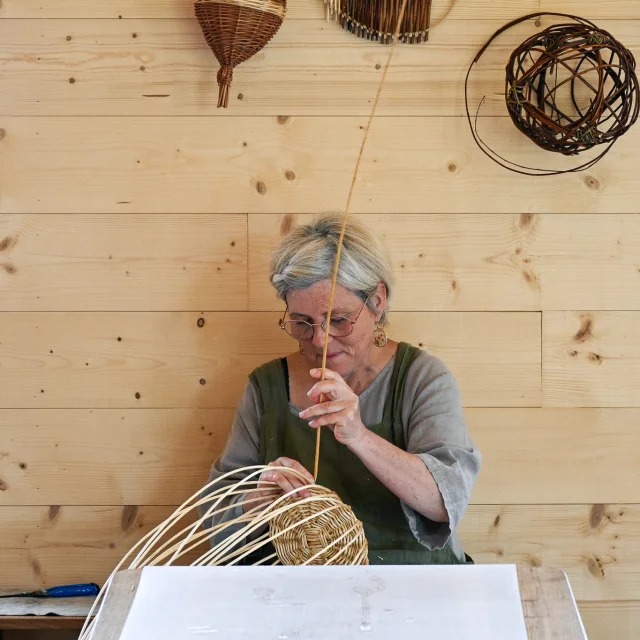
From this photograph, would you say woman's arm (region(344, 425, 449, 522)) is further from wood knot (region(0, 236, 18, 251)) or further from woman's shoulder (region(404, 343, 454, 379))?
→ wood knot (region(0, 236, 18, 251))

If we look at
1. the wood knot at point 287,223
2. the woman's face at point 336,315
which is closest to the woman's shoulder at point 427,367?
the woman's face at point 336,315

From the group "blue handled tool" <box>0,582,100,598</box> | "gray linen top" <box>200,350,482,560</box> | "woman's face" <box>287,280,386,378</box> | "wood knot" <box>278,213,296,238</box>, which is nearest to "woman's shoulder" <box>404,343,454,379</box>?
"gray linen top" <box>200,350,482,560</box>

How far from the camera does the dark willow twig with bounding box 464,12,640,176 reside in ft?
5.58

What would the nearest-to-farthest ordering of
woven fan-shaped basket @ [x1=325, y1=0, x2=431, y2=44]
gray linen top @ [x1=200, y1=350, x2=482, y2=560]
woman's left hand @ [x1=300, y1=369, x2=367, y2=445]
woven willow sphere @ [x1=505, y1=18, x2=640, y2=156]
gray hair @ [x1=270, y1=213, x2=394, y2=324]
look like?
woman's left hand @ [x1=300, y1=369, x2=367, y2=445] → gray linen top @ [x1=200, y1=350, x2=482, y2=560] → gray hair @ [x1=270, y1=213, x2=394, y2=324] → woven willow sphere @ [x1=505, y1=18, x2=640, y2=156] → woven fan-shaped basket @ [x1=325, y1=0, x2=431, y2=44]

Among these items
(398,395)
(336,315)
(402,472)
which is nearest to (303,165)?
(336,315)

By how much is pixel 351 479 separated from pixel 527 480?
0.50 metres

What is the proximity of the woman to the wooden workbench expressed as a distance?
0.43 metres

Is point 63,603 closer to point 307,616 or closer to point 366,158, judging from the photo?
point 307,616

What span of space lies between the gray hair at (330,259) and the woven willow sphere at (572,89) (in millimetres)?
447

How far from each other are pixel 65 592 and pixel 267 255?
905 mm

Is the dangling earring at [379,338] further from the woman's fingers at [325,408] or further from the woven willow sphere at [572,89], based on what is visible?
the woven willow sphere at [572,89]

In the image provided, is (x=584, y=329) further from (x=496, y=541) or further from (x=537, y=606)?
(x=537, y=606)

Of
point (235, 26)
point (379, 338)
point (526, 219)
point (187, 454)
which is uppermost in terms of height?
point (235, 26)

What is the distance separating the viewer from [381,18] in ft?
5.99
